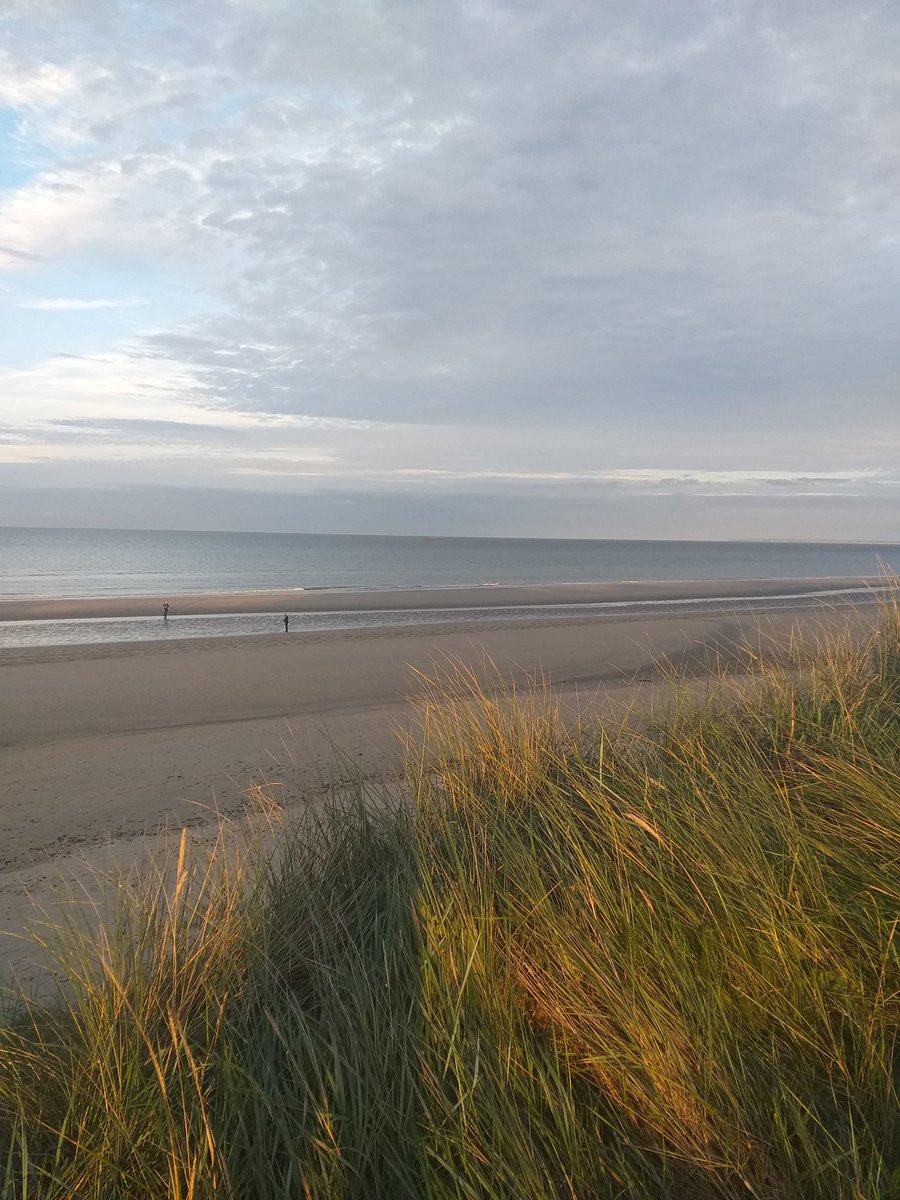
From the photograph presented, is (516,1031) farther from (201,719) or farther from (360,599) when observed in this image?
(360,599)

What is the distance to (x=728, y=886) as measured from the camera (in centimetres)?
269

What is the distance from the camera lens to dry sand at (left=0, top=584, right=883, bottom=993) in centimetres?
613

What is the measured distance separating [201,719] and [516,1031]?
8.54 metres

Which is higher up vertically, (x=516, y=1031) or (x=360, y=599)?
(x=516, y=1031)

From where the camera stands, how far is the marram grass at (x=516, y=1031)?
6.38 feet

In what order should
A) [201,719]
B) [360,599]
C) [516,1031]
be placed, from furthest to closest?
[360,599] → [201,719] → [516,1031]

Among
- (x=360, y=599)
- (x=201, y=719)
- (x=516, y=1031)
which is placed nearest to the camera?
(x=516, y=1031)

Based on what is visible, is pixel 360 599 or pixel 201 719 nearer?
pixel 201 719

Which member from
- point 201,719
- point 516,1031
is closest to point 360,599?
point 201,719

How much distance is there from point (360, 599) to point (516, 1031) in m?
28.8

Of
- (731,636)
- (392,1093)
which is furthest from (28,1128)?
(731,636)

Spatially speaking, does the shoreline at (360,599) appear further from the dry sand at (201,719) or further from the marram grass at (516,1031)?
the marram grass at (516,1031)

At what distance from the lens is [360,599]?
3086 centimetres

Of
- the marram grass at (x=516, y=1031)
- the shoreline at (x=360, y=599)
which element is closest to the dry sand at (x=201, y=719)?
the marram grass at (x=516, y=1031)
